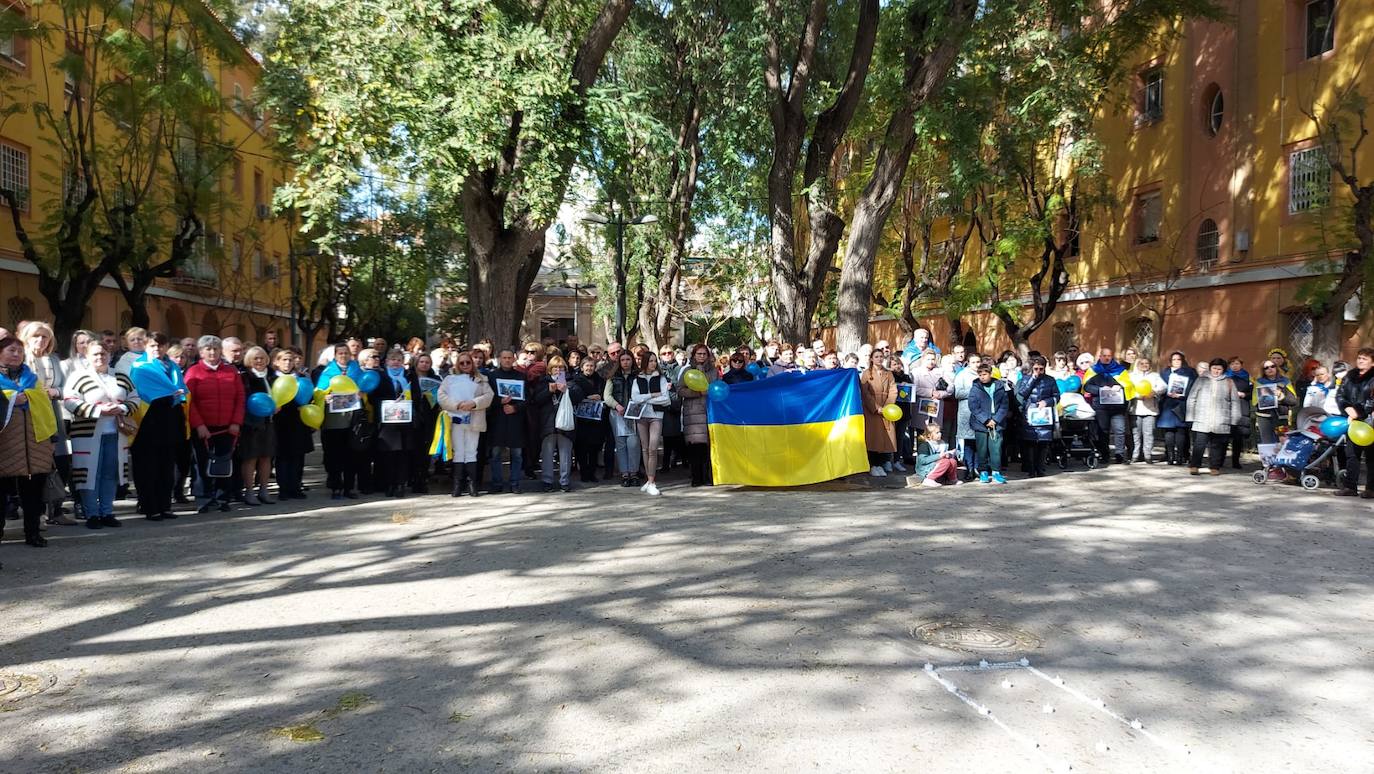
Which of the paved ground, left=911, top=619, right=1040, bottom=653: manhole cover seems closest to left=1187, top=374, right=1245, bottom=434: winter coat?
the paved ground

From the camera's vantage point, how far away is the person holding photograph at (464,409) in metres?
11.4

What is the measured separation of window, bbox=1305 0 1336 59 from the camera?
65.5ft

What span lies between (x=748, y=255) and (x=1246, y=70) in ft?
50.5

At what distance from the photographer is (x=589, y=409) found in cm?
1263

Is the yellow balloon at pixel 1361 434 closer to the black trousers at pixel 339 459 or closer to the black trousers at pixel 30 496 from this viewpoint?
the black trousers at pixel 339 459

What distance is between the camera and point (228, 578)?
6.98m

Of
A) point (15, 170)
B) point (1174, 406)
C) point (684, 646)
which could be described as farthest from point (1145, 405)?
point (15, 170)

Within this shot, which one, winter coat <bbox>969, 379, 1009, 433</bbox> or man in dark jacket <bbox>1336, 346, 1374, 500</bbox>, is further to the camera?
Answer: winter coat <bbox>969, 379, 1009, 433</bbox>

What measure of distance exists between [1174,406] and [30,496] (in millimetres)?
14828

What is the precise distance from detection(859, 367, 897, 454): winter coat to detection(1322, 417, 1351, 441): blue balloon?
5.24 m

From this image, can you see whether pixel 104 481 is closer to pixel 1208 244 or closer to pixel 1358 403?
pixel 1358 403

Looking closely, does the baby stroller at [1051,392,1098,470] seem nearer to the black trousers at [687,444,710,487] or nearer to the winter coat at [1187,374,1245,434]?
the winter coat at [1187,374,1245,434]

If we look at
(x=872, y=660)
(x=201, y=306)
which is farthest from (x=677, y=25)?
(x=201, y=306)

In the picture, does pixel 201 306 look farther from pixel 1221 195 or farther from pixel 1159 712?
pixel 1159 712
